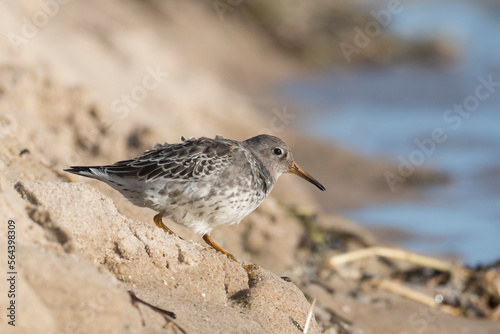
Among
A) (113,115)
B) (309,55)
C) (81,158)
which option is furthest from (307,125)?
(81,158)

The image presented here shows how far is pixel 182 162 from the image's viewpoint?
19.8 ft

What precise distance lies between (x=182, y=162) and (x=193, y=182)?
0.84ft

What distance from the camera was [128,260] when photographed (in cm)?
439

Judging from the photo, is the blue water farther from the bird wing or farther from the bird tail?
the bird tail

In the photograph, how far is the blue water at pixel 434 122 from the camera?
43.6 ft

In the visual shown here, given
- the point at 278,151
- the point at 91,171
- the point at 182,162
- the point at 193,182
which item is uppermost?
the point at 278,151

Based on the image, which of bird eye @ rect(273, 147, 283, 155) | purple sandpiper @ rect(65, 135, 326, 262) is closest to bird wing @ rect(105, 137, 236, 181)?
purple sandpiper @ rect(65, 135, 326, 262)

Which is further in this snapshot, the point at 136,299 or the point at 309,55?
the point at 309,55

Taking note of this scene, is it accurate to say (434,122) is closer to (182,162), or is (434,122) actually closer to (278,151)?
(278,151)

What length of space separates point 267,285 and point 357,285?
11.2 ft

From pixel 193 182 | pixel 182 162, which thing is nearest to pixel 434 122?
pixel 182 162

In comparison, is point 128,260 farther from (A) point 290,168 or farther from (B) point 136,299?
(A) point 290,168

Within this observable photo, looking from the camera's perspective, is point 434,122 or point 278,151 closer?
point 278,151

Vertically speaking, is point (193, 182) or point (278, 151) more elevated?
point (278, 151)
